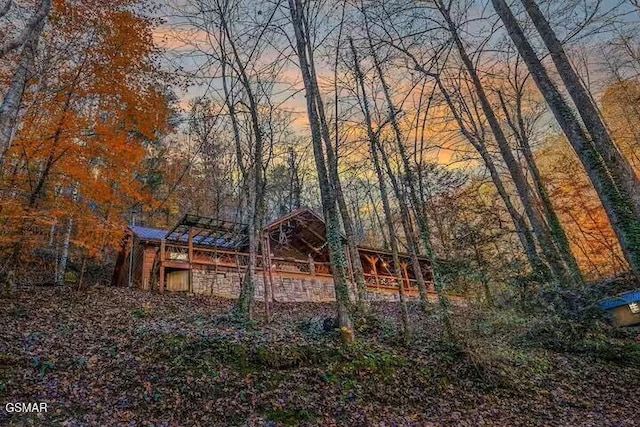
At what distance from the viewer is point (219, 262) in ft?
57.1

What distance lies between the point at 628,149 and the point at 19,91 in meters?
26.4

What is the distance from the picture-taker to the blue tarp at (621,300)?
28.4 feet

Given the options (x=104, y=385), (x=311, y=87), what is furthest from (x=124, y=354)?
(x=311, y=87)

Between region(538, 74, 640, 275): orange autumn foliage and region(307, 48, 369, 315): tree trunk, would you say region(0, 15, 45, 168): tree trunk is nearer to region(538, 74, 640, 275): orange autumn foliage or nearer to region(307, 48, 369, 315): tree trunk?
region(307, 48, 369, 315): tree trunk

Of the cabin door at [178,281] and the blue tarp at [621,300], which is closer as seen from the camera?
the blue tarp at [621,300]

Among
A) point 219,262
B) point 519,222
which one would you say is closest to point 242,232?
point 219,262

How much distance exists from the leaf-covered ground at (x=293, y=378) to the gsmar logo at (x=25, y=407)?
7 centimetres

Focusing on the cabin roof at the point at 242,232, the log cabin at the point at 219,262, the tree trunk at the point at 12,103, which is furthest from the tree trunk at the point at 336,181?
the cabin roof at the point at 242,232

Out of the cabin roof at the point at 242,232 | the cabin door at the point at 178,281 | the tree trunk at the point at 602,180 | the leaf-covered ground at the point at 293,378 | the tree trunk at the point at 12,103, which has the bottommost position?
the leaf-covered ground at the point at 293,378

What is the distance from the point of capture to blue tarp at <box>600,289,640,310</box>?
8.66 meters

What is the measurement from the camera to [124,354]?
233 inches

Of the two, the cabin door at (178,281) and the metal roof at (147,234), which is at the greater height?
the metal roof at (147,234)

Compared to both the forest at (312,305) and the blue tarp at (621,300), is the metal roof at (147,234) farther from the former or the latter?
the blue tarp at (621,300)

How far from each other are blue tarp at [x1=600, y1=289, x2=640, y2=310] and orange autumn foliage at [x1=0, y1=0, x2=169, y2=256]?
14505 millimetres
